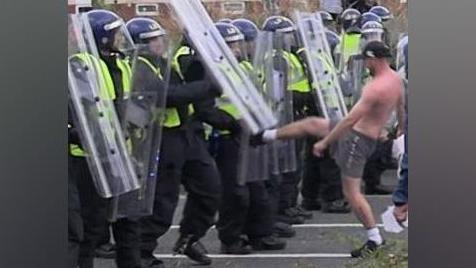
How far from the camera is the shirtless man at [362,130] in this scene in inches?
185

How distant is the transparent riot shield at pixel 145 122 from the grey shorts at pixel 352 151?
0.93 m

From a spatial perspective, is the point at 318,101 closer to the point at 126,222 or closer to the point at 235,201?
the point at 235,201

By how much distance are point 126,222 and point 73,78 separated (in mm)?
836

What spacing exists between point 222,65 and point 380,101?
85cm

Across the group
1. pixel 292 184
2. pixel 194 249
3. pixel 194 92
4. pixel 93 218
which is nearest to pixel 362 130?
pixel 292 184

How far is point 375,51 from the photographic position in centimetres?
469

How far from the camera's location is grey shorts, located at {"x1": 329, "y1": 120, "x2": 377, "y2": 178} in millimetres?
4742

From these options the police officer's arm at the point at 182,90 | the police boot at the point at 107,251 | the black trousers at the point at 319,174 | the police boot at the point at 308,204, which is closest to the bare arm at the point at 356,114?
the black trousers at the point at 319,174

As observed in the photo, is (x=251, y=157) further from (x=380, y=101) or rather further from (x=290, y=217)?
(x=380, y=101)

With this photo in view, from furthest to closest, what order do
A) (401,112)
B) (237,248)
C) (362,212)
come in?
(237,248) → (362,212) → (401,112)

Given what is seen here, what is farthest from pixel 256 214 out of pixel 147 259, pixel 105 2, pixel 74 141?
pixel 105 2

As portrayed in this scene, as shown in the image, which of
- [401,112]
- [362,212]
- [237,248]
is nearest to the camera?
[401,112]

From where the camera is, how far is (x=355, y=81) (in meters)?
4.73

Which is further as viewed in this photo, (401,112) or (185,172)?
(185,172)
